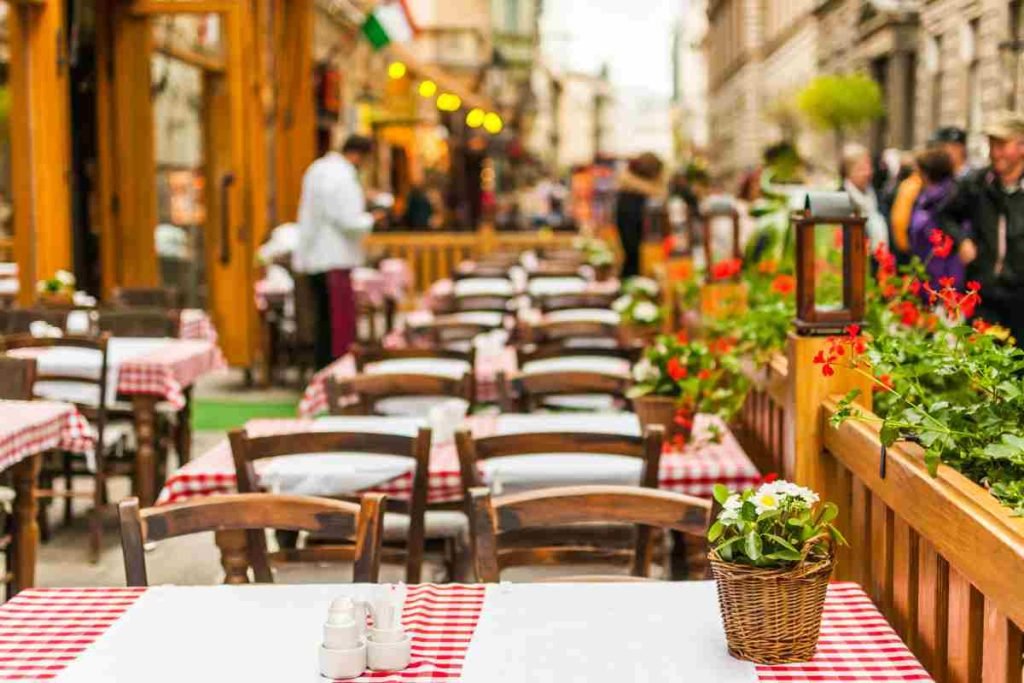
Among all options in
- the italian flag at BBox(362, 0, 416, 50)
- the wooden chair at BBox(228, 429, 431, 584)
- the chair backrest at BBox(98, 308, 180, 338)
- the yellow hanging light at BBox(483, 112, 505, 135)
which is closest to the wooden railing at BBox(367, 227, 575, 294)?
the italian flag at BBox(362, 0, 416, 50)

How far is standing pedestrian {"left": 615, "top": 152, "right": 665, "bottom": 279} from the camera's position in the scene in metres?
14.5

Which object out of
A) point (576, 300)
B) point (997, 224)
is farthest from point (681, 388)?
point (576, 300)

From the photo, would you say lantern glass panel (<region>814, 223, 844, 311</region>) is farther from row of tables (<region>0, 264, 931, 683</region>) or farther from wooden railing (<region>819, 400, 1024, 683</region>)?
row of tables (<region>0, 264, 931, 683</region>)

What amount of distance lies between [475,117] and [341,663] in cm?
2386

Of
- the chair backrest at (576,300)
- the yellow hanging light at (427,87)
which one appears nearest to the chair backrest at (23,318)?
the chair backrest at (576,300)

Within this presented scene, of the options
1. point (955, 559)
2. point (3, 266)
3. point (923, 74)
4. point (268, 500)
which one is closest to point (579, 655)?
point (955, 559)

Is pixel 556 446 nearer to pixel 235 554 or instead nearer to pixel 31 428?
pixel 235 554

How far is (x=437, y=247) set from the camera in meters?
17.9

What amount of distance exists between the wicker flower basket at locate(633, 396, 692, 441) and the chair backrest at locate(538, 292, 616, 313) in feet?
17.0

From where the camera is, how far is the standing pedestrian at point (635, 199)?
14516 mm

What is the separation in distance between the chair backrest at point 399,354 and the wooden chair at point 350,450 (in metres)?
2.22

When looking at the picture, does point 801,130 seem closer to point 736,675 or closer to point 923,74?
point 923,74

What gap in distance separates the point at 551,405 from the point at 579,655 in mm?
4268

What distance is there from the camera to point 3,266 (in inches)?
427
